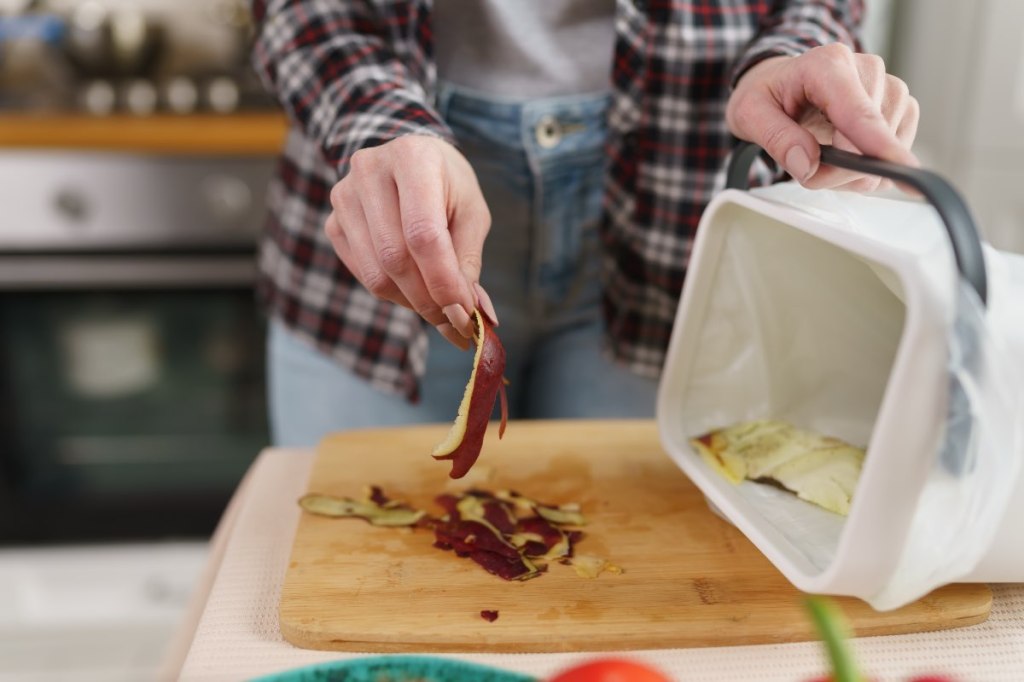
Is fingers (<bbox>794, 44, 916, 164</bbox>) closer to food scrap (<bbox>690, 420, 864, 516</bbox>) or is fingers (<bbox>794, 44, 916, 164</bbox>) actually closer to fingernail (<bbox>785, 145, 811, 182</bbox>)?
fingernail (<bbox>785, 145, 811, 182</bbox>)

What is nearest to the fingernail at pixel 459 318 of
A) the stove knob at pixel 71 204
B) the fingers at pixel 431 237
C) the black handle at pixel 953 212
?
the fingers at pixel 431 237

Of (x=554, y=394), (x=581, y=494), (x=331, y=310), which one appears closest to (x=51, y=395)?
(x=331, y=310)

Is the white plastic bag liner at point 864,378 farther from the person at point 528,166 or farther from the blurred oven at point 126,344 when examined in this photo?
the blurred oven at point 126,344

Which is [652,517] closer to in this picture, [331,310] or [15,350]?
[331,310]

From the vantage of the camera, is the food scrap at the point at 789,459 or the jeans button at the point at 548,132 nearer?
the food scrap at the point at 789,459

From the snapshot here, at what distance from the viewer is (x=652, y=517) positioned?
0.64 meters

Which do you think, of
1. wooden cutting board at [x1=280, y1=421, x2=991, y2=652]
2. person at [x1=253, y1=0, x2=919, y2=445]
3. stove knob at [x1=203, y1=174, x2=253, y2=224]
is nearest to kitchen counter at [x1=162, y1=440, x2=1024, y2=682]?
wooden cutting board at [x1=280, y1=421, x2=991, y2=652]

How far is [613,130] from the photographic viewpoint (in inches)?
34.2

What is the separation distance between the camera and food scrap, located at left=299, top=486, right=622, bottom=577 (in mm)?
577

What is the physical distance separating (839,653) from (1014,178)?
54.1 inches

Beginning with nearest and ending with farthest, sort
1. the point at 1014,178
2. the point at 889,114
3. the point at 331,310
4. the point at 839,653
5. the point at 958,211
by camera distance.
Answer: the point at 839,653
the point at 958,211
the point at 889,114
the point at 331,310
the point at 1014,178

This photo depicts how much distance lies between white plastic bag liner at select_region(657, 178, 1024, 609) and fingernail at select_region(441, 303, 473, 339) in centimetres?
17

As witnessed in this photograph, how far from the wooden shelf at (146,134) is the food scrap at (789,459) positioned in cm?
100

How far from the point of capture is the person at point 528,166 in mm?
809
